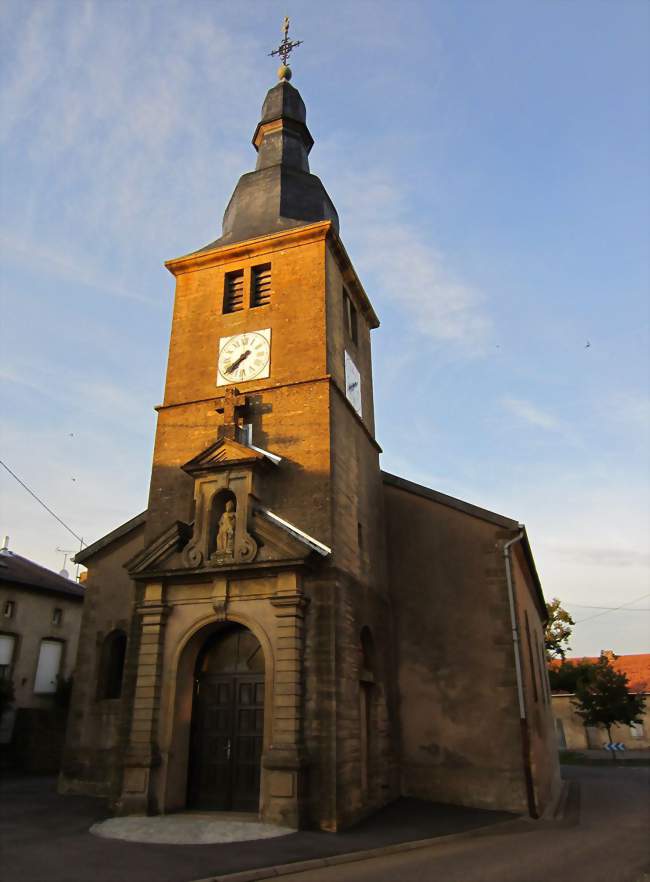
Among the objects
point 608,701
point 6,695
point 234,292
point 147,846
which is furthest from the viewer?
point 608,701

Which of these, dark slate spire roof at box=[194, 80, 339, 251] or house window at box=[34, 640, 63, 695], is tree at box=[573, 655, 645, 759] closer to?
house window at box=[34, 640, 63, 695]

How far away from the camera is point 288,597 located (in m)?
11.6

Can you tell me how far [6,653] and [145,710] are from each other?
13.5 meters

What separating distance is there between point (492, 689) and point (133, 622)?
7568 mm

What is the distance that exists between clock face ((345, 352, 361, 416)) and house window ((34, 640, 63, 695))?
51.4ft

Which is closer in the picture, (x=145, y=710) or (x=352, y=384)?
(x=145, y=710)

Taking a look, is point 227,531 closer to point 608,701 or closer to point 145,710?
point 145,710

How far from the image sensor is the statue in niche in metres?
12.5

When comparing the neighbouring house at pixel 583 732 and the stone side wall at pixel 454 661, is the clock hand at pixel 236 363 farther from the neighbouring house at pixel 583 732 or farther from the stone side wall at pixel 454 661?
the neighbouring house at pixel 583 732

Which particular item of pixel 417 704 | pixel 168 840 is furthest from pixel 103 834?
pixel 417 704

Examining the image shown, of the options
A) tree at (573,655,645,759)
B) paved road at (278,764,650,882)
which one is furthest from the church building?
tree at (573,655,645,759)

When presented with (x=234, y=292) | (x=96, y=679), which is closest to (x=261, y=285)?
(x=234, y=292)

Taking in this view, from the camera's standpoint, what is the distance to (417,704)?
14.4m

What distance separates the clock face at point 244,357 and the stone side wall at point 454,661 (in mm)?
5051
